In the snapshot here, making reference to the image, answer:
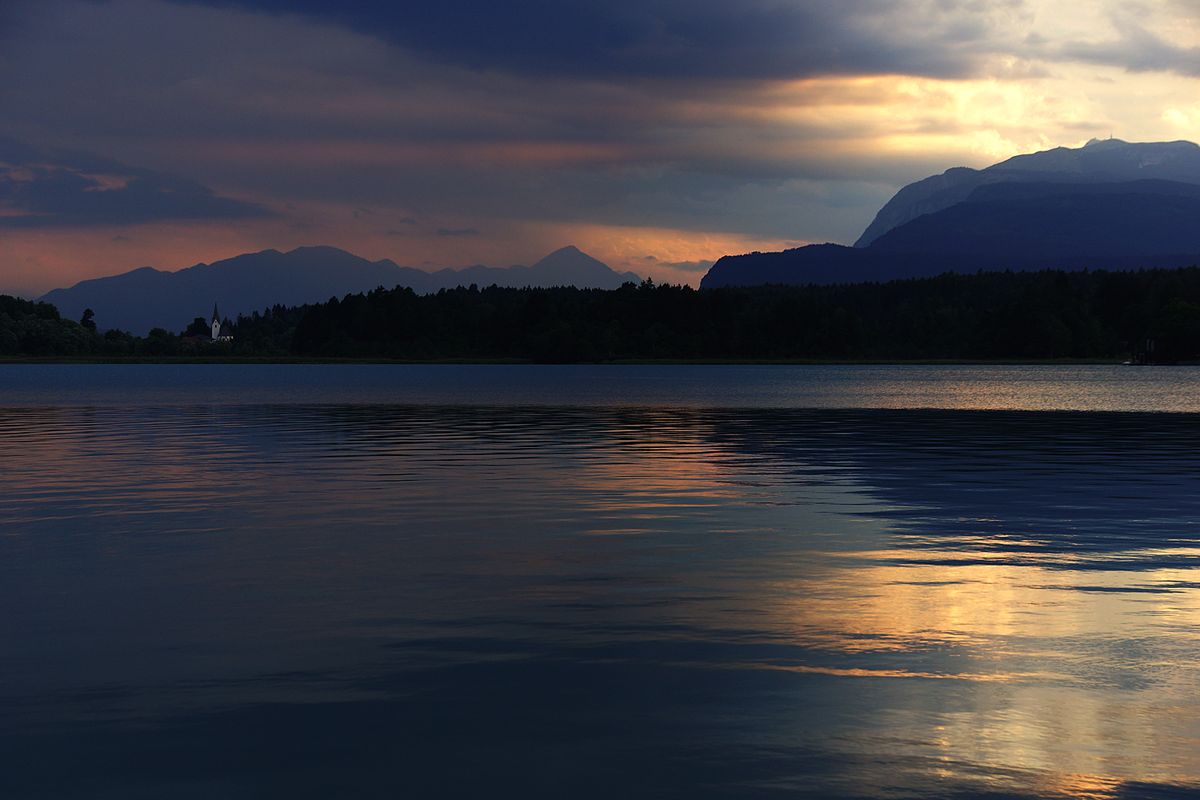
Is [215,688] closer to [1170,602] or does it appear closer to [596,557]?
[596,557]

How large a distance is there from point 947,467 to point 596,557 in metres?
25.7

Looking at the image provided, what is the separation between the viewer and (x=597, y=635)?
57.9 ft

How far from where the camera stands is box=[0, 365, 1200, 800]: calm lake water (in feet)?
39.3

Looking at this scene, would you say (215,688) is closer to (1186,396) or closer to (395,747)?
(395,747)

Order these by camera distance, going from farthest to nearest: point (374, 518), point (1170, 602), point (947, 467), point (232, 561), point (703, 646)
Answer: point (947, 467), point (374, 518), point (232, 561), point (1170, 602), point (703, 646)

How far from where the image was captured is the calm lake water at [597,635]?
1198 centimetres

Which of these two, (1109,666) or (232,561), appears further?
(232,561)

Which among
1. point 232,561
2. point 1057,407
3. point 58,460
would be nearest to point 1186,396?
point 1057,407

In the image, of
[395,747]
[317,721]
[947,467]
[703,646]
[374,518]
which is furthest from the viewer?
[947,467]

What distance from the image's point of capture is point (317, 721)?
43.8 feet

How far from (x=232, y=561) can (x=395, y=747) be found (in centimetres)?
1265

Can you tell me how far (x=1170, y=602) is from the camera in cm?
1975

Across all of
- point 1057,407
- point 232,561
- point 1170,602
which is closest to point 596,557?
point 232,561

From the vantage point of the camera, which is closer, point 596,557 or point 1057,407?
point 596,557
